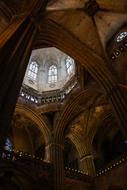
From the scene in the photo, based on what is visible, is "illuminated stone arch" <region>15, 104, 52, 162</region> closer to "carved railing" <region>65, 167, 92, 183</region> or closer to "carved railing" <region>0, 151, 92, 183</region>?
"carved railing" <region>65, 167, 92, 183</region>

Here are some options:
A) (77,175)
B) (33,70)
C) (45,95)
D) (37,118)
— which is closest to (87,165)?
(77,175)

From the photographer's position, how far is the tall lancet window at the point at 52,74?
19.7 m

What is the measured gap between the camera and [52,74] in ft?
66.4

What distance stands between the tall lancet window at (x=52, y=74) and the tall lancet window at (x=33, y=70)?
1.07 metres

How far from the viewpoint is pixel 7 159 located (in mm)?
13109

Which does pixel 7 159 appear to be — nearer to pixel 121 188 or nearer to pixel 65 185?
pixel 65 185

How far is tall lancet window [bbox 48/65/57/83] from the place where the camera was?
1970 cm

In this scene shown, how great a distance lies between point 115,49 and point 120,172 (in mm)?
6907

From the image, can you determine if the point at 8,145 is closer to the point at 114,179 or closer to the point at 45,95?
the point at 45,95

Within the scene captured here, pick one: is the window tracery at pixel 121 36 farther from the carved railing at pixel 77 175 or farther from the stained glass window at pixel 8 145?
the stained glass window at pixel 8 145

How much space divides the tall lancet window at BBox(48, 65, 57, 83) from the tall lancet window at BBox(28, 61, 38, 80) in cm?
107

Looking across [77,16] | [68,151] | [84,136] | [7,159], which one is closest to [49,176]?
[7,159]

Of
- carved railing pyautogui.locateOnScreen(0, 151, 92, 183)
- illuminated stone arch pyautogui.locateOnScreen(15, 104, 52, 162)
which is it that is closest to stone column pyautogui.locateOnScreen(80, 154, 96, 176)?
carved railing pyautogui.locateOnScreen(0, 151, 92, 183)

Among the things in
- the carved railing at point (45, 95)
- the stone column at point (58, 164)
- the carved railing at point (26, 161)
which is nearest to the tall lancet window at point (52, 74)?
the carved railing at point (45, 95)
